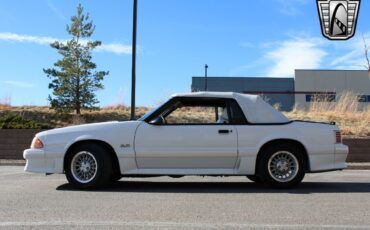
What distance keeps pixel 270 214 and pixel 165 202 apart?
64.1 inches

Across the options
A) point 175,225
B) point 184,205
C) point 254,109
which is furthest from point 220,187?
point 175,225

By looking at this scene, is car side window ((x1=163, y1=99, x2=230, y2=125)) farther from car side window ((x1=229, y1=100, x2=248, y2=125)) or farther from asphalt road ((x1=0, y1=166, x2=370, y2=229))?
asphalt road ((x1=0, y1=166, x2=370, y2=229))

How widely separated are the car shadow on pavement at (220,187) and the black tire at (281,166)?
15cm

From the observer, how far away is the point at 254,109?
9344mm

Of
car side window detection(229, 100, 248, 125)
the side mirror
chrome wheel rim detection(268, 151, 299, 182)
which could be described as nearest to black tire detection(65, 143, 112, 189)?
the side mirror

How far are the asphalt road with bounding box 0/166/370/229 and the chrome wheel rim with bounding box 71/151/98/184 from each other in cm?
29

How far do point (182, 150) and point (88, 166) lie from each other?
1.55 m

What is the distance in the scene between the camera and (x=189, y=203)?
7695 mm

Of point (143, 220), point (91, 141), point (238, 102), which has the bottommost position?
point (143, 220)

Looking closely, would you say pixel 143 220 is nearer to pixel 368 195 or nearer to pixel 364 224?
pixel 364 224

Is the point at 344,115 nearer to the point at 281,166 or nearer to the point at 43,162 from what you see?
the point at 281,166

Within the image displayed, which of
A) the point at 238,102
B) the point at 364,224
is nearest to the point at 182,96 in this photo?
the point at 238,102

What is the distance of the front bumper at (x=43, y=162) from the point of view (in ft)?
29.6

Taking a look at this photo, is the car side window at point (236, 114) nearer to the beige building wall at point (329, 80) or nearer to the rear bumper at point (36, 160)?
the rear bumper at point (36, 160)
